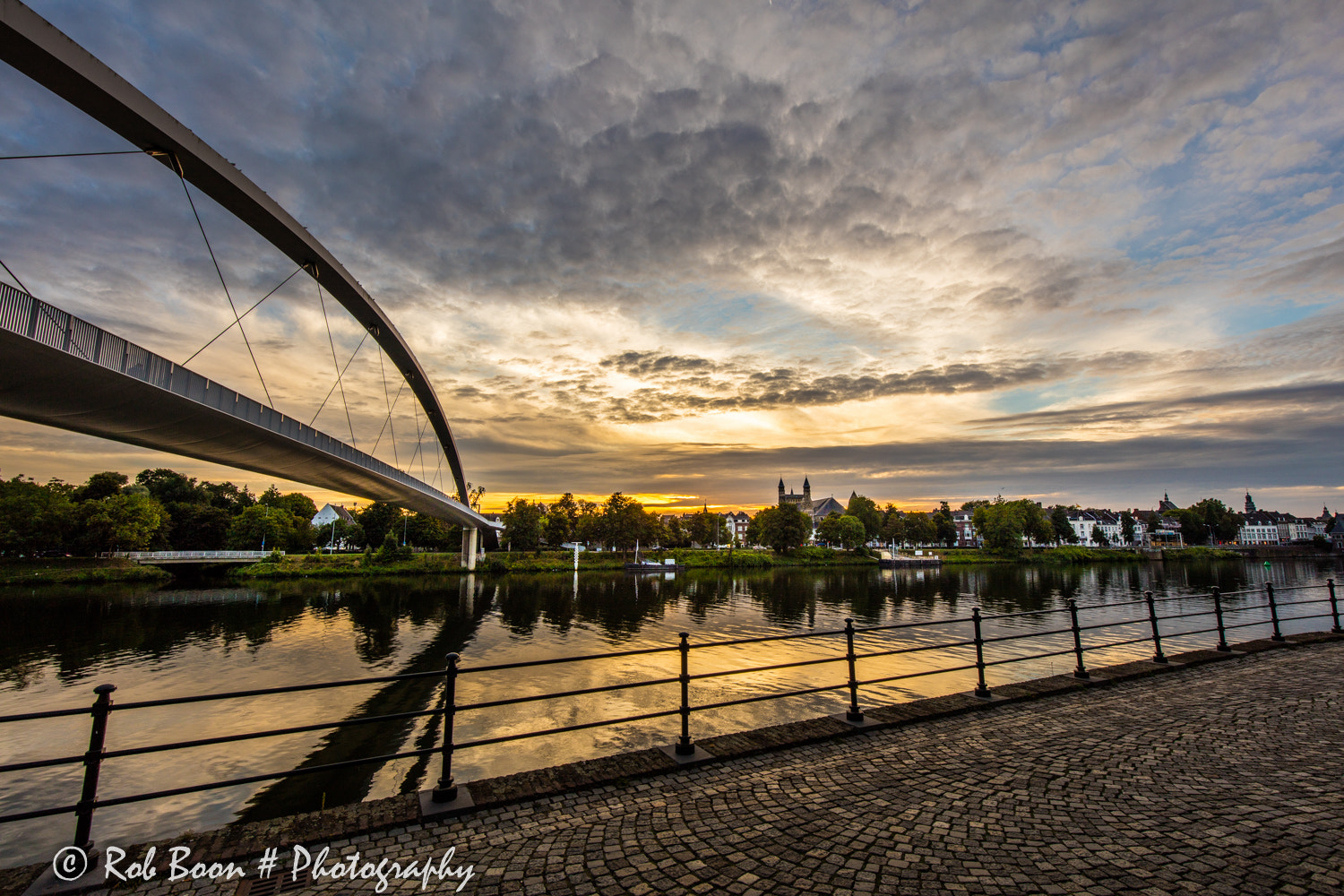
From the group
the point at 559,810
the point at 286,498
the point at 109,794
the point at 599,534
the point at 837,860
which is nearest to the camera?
the point at 837,860

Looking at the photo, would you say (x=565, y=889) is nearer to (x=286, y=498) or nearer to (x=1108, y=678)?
(x=1108, y=678)

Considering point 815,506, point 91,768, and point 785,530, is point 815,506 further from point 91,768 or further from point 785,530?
point 91,768

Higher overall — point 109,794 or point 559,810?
point 559,810

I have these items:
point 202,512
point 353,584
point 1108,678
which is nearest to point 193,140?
point 1108,678

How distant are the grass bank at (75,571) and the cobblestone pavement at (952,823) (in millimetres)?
63660

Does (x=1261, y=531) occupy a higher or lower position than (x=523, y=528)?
lower

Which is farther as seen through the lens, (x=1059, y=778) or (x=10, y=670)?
(x=10, y=670)

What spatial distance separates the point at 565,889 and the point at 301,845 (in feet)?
6.26

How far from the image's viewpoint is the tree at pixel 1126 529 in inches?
5276

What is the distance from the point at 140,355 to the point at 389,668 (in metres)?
11.8

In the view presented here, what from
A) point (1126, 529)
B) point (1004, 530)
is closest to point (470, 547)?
point (1004, 530)

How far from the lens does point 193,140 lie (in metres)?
15.9

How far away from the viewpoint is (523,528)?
7581 cm

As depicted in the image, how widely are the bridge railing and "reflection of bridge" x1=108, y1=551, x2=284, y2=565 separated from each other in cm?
4627
